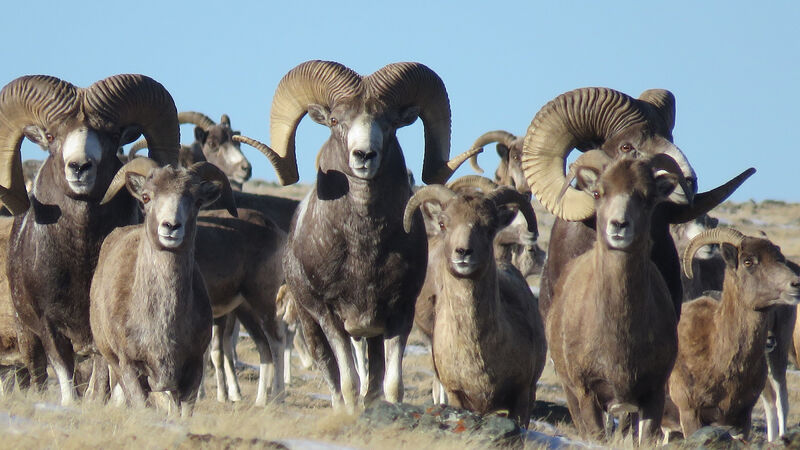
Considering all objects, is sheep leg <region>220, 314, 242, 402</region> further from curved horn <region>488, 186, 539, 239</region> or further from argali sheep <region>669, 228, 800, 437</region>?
curved horn <region>488, 186, 539, 239</region>

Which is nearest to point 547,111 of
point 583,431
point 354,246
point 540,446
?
point 354,246

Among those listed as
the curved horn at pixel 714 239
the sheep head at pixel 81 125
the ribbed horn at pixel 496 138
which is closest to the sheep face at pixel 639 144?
the curved horn at pixel 714 239

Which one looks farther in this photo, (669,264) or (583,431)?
(669,264)

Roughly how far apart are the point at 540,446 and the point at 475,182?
391 centimetres

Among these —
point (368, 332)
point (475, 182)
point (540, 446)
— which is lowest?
point (540, 446)

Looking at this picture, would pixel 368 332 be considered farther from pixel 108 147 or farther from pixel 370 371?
pixel 108 147

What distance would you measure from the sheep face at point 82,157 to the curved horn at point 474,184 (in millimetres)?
3161

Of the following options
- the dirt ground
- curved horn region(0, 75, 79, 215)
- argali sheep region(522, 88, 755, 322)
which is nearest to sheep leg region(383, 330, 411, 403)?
the dirt ground

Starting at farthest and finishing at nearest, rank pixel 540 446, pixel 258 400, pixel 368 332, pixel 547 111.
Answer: pixel 258 400, pixel 547 111, pixel 368 332, pixel 540 446

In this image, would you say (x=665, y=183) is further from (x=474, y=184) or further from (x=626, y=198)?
(x=474, y=184)

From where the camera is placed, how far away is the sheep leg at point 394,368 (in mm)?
13094

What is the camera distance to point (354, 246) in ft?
45.1

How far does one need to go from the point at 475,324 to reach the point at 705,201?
2475 millimetres

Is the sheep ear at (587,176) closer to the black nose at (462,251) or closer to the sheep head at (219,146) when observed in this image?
the black nose at (462,251)
